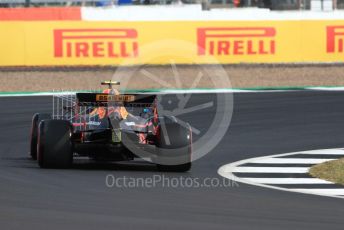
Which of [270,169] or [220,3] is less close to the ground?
[220,3]

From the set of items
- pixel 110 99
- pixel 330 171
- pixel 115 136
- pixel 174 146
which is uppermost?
pixel 110 99

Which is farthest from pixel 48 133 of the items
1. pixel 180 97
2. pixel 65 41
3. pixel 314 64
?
pixel 314 64

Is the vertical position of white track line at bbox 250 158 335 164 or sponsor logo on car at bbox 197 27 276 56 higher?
sponsor logo on car at bbox 197 27 276 56

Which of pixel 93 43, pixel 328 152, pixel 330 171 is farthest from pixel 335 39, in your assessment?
pixel 330 171

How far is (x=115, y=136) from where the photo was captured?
13.6 metres

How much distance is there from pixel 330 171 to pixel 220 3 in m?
30.6

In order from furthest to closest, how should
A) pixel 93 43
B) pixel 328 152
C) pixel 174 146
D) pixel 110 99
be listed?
1. pixel 93 43
2. pixel 328 152
3. pixel 110 99
4. pixel 174 146

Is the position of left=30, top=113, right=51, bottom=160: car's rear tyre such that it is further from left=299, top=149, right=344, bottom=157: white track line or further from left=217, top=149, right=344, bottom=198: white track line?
left=299, top=149, right=344, bottom=157: white track line

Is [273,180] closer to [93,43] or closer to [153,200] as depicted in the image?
[153,200]

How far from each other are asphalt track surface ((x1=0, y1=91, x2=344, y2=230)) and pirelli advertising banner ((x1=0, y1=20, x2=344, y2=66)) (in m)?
12.1

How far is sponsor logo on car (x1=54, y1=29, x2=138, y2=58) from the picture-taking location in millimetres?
30062

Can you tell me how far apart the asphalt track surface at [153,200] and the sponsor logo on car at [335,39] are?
43.6ft

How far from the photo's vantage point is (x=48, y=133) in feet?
44.1

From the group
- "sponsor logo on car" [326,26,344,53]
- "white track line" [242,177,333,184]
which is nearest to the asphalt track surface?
"white track line" [242,177,333,184]
